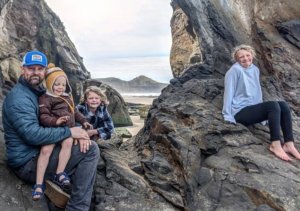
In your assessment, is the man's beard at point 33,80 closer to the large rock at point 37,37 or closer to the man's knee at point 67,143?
the man's knee at point 67,143

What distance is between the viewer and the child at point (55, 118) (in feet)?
8.72

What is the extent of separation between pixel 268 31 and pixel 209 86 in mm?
3822

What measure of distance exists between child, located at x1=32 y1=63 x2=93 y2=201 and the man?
0.07m

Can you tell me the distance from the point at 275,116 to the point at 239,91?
831 mm

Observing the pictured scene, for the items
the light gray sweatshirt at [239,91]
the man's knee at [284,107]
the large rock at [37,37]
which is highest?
the large rock at [37,37]

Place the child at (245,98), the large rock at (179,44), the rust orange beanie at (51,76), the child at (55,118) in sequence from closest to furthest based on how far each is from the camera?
the child at (55,118) < the rust orange beanie at (51,76) < the child at (245,98) < the large rock at (179,44)

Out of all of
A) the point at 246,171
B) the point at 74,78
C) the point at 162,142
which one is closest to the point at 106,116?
the point at 162,142

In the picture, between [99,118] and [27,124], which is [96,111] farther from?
[27,124]

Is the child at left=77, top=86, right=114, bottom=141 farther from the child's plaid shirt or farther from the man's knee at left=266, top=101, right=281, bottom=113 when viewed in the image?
the man's knee at left=266, top=101, right=281, bottom=113

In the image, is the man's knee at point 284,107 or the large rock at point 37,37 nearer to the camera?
the man's knee at point 284,107

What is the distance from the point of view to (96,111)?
14.2 ft

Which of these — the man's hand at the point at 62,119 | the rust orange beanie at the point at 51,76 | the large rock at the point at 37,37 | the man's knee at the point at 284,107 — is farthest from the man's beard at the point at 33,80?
the large rock at the point at 37,37

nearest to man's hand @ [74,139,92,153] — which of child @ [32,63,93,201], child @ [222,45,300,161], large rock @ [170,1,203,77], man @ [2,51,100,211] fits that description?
man @ [2,51,100,211]

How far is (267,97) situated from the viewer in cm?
600
